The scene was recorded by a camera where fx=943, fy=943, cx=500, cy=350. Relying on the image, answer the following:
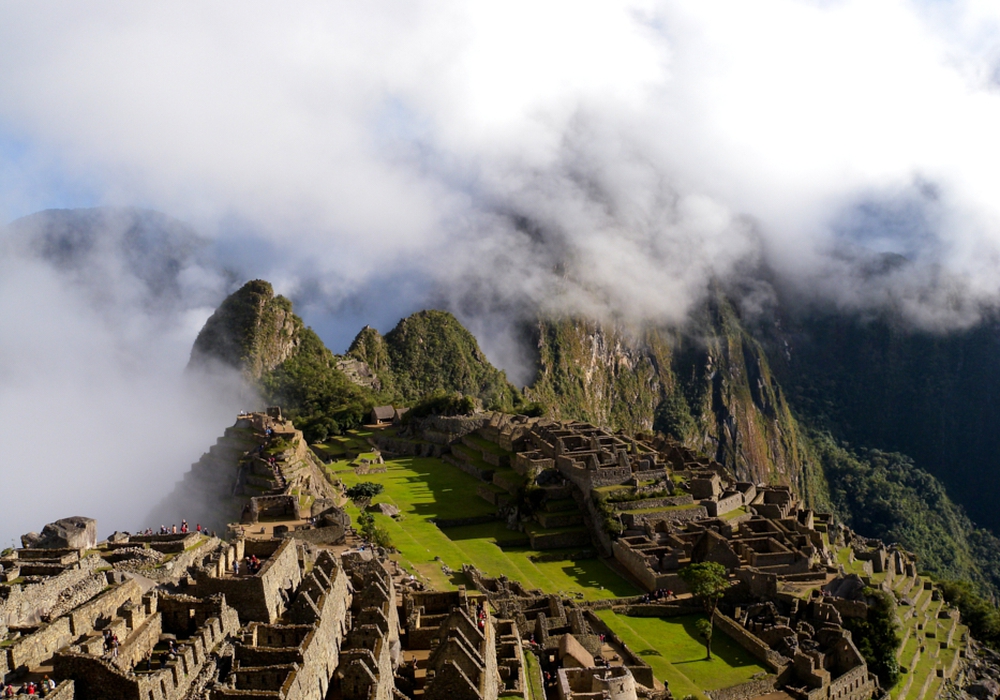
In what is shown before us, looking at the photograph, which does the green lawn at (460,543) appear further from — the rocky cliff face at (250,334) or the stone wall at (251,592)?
the rocky cliff face at (250,334)

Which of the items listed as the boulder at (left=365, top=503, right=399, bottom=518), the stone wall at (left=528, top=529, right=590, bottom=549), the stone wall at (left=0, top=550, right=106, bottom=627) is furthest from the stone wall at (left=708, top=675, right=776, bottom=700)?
the boulder at (left=365, top=503, right=399, bottom=518)

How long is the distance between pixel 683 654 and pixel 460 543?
585 inches

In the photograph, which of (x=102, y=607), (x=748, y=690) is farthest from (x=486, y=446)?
(x=102, y=607)

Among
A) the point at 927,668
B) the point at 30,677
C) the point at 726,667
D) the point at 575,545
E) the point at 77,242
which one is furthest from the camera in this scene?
the point at 77,242

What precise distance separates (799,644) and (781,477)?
150 m

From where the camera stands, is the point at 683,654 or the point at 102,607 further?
the point at 683,654

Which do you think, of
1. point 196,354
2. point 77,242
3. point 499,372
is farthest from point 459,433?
point 77,242

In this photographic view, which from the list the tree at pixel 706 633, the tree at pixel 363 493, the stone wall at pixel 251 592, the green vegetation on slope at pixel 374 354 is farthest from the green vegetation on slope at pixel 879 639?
the green vegetation on slope at pixel 374 354

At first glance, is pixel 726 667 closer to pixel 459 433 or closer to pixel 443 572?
pixel 443 572

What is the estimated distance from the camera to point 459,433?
78.1m

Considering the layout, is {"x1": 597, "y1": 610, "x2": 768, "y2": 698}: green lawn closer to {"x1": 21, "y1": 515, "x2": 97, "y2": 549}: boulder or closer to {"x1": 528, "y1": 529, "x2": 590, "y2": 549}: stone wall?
{"x1": 528, "y1": 529, "x2": 590, "y2": 549}: stone wall

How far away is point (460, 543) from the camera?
49031mm

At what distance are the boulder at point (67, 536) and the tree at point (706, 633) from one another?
2359 cm

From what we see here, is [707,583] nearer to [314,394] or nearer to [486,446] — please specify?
[486,446]
